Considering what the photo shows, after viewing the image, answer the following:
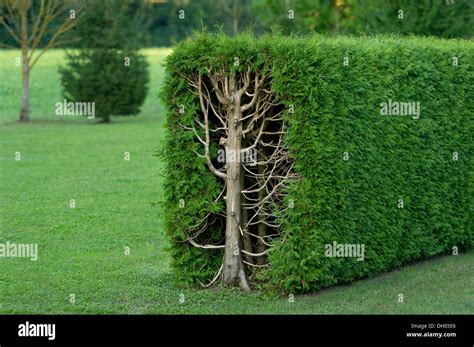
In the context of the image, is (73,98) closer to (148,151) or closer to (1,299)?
(148,151)

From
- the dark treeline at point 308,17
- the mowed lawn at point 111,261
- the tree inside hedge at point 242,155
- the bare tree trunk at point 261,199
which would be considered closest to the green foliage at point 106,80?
the dark treeline at point 308,17

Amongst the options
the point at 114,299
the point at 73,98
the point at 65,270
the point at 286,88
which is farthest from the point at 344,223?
the point at 73,98

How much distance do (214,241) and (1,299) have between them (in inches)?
101

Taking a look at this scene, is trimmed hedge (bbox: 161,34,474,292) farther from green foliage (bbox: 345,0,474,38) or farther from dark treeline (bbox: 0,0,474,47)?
green foliage (bbox: 345,0,474,38)

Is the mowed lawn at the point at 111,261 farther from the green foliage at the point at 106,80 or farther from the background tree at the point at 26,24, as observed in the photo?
the green foliage at the point at 106,80

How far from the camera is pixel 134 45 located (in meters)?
37.2

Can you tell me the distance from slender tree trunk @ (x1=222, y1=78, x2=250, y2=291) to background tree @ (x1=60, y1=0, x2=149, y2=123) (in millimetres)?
26005

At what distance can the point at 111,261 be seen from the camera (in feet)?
40.9

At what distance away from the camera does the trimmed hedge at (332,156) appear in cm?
1017

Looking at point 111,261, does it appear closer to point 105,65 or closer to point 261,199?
point 261,199

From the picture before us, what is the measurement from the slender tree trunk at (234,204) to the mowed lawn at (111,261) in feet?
0.81

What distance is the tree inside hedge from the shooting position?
1044cm

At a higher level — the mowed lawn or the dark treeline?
the dark treeline

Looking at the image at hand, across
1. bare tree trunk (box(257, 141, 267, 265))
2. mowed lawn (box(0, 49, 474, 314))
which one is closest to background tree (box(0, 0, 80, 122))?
mowed lawn (box(0, 49, 474, 314))
